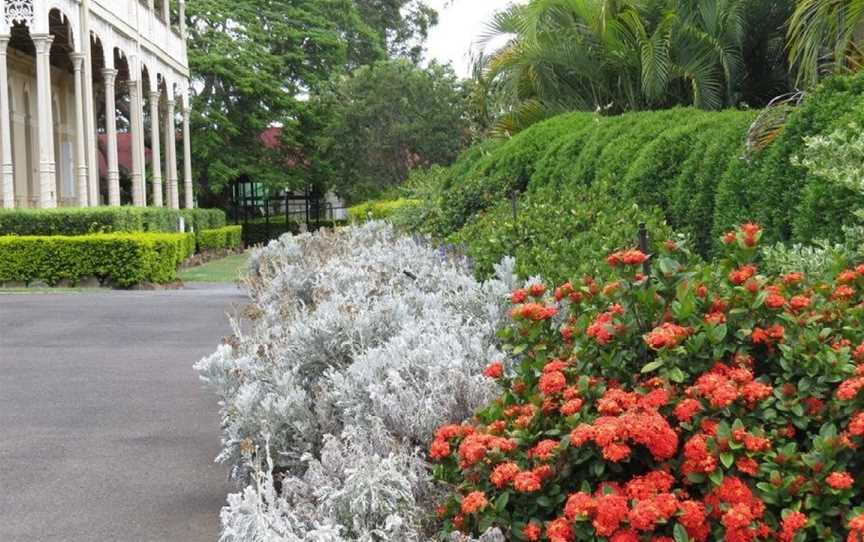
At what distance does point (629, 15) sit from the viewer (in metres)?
14.0

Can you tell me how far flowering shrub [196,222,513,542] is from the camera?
291cm

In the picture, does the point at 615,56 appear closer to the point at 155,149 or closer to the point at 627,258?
the point at 627,258

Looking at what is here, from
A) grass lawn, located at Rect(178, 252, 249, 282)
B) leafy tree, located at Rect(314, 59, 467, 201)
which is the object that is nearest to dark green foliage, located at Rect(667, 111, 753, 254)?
grass lawn, located at Rect(178, 252, 249, 282)

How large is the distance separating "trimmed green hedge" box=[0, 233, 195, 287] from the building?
2657 mm

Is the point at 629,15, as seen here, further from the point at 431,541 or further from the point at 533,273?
the point at 431,541

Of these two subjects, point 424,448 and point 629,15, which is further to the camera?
point 629,15

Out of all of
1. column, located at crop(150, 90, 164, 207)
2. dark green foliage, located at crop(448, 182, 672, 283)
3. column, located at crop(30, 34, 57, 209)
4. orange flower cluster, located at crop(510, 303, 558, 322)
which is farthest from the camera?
column, located at crop(150, 90, 164, 207)

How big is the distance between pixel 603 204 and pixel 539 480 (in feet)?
16.9

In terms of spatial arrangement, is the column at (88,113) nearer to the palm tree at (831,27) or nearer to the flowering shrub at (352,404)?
the palm tree at (831,27)

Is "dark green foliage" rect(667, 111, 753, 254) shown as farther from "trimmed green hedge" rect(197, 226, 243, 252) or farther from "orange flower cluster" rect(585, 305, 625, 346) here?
"trimmed green hedge" rect(197, 226, 243, 252)

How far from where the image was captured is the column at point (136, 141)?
25.2 meters

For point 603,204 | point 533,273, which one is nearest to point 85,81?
point 603,204

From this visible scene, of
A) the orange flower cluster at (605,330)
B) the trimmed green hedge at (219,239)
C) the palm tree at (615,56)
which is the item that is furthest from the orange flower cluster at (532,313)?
the trimmed green hedge at (219,239)

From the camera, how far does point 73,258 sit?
18.2 m
